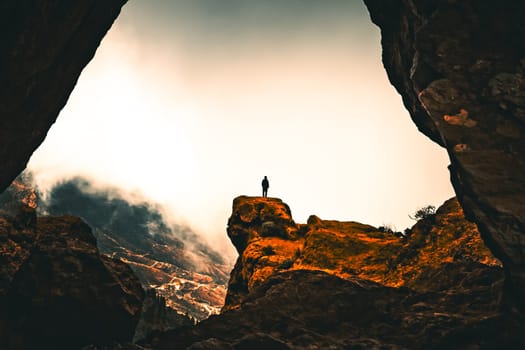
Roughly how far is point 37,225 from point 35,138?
8.05 metres

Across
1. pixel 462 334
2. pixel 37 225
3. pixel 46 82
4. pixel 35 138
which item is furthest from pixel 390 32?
pixel 37 225

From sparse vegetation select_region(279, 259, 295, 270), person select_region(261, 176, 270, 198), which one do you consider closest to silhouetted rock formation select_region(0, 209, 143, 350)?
sparse vegetation select_region(279, 259, 295, 270)

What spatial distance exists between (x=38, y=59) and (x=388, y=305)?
17063mm

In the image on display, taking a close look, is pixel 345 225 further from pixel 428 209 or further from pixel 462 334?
pixel 462 334

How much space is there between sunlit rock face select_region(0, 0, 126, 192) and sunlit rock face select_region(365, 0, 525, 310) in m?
13.5

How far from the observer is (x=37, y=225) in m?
22.6

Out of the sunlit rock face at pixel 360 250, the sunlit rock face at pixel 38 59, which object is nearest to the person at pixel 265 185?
the sunlit rock face at pixel 360 250

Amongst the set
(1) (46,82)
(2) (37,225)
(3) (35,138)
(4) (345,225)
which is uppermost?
(4) (345,225)

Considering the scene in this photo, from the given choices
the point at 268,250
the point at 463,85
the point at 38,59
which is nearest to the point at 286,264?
the point at 268,250

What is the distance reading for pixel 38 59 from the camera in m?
13.1

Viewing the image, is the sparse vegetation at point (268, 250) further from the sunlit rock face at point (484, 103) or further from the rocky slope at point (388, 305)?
the sunlit rock face at point (484, 103)

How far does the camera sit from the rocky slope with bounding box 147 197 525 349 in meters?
13.0

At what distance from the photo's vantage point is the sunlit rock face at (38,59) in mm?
11539

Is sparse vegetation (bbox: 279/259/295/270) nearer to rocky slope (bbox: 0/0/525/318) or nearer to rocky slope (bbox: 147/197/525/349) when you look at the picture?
rocky slope (bbox: 147/197/525/349)
